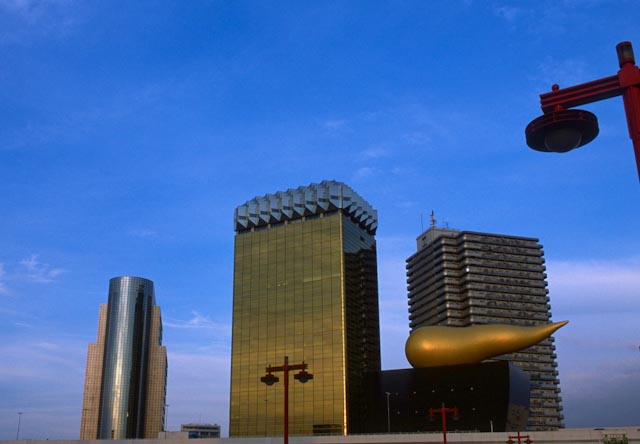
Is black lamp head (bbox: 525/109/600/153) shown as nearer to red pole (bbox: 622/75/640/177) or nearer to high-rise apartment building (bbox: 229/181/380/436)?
red pole (bbox: 622/75/640/177)

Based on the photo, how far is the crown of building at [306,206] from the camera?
144m

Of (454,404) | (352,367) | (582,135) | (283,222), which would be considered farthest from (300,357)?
(582,135)

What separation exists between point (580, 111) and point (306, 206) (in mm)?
119021

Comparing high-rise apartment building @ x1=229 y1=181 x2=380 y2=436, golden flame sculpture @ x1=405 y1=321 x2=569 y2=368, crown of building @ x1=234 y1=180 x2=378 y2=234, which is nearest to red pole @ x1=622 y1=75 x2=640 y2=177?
golden flame sculpture @ x1=405 y1=321 x2=569 y2=368

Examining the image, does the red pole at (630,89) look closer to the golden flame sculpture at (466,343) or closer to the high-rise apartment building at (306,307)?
the golden flame sculpture at (466,343)

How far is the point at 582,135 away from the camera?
2886 centimetres

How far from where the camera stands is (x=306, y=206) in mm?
146125

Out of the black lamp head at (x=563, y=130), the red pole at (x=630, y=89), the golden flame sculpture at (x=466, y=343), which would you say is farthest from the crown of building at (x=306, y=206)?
the red pole at (x=630, y=89)

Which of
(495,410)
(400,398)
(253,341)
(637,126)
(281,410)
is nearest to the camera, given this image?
(637,126)

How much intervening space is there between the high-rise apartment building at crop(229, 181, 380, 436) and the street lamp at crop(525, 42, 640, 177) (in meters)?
106

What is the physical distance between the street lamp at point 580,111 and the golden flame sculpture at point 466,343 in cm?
6658

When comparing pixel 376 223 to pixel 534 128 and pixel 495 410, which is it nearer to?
pixel 495 410

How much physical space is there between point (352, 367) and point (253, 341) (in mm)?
22071

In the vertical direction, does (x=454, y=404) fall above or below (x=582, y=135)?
below
